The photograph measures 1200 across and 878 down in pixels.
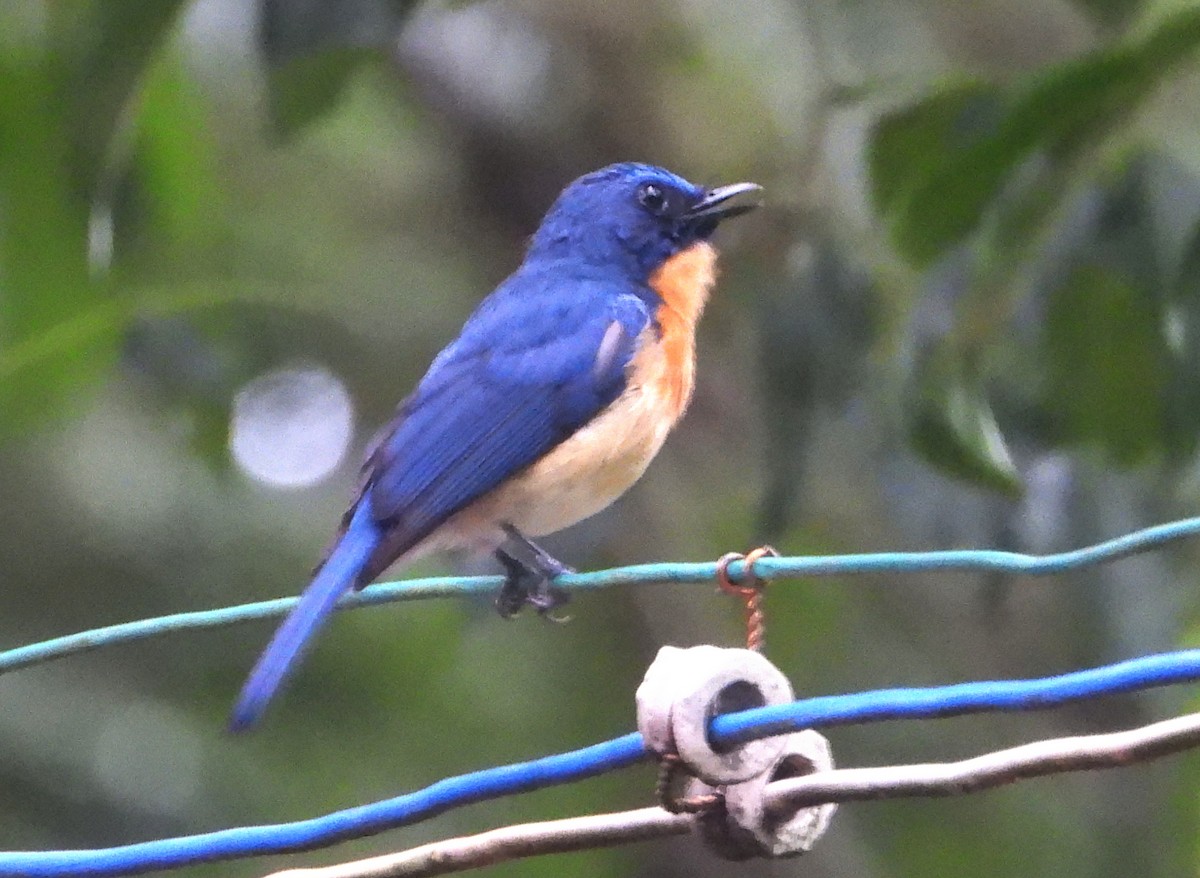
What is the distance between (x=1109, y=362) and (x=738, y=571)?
5.52 feet

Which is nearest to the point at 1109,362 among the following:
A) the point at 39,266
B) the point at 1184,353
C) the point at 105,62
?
the point at 1184,353

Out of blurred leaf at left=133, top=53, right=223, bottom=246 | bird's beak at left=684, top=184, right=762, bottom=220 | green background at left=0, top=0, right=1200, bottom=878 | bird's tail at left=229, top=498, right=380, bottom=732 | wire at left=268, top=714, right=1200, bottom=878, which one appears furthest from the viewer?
blurred leaf at left=133, top=53, right=223, bottom=246

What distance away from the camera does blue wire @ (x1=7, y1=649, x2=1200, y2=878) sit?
60.1 inches

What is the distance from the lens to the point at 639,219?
427cm

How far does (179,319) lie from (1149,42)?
2530 millimetres

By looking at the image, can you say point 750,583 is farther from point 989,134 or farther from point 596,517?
point 596,517

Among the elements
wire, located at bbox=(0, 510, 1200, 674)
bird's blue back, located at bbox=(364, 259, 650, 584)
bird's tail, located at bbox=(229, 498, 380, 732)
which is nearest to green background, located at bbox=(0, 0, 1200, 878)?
bird's blue back, located at bbox=(364, 259, 650, 584)

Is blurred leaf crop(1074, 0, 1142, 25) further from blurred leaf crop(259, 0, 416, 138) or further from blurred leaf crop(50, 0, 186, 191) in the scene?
blurred leaf crop(50, 0, 186, 191)

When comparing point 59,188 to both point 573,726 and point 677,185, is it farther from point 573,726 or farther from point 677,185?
point 573,726

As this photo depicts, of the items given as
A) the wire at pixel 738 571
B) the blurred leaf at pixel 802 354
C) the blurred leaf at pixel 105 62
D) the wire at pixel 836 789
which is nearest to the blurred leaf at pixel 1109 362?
the blurred leaf at pixel 802 354

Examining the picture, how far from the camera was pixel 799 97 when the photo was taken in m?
5.53

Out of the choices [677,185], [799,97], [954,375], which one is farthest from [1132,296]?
[799,97]

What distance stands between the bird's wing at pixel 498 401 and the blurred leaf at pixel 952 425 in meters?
0.62

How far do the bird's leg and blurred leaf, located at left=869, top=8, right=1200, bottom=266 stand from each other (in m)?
0.95
